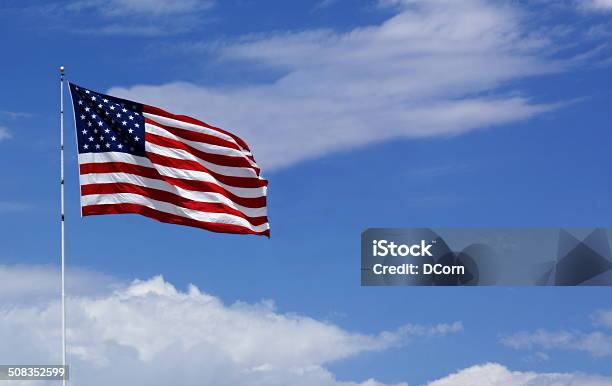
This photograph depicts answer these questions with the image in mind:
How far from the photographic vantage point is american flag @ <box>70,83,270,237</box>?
40.8m

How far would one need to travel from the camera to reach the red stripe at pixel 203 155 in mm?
42469

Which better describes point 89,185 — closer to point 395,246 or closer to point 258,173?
point 258,173

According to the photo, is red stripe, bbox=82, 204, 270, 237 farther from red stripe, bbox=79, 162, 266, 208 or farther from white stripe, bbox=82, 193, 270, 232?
red stripe, bbox=79, 162, 266, 208

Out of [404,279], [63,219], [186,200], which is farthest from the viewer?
[404,279]

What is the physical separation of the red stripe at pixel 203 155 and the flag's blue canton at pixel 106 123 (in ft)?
1.93

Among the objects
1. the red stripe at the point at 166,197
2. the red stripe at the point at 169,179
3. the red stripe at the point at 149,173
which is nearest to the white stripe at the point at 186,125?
the red stripe at the point at 149,173

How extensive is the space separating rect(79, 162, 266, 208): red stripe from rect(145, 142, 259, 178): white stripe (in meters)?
0.63

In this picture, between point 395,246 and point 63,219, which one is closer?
point 63,219

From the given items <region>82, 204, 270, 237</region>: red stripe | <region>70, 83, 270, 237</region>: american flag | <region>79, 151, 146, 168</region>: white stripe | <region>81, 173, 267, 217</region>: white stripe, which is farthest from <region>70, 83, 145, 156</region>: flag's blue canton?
<region>82, 204, 270, 237</region>: red stripe

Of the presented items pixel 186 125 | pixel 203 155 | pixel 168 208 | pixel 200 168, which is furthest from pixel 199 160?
pixel 168 208

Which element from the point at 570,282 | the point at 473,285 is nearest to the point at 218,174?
the point at 473,285

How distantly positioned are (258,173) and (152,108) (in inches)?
185

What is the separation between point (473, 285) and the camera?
178ft

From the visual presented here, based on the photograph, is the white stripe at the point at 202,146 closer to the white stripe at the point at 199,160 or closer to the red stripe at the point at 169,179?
the white stripe at the point at 199,160
